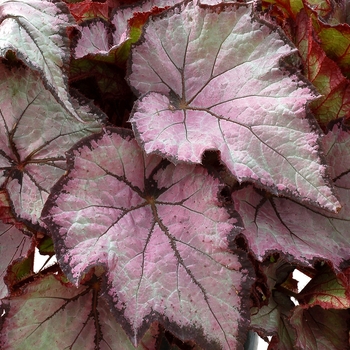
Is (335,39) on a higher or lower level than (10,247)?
higher

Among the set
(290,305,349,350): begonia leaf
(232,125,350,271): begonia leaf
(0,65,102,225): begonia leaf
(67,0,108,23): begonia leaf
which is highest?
(67,0,108,23): begonia leaf

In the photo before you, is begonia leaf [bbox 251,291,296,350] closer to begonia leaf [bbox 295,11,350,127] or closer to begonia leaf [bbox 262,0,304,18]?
begonia leaf [bbox 295,11,350,127]

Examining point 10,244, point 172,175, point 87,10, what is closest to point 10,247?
point 10,244

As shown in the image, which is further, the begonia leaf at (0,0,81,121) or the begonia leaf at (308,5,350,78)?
the begonia leaf at (308,5,350,78)

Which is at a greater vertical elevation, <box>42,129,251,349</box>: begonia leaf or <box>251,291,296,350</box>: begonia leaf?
<box>42,129,251,349</box>: begonia leaf

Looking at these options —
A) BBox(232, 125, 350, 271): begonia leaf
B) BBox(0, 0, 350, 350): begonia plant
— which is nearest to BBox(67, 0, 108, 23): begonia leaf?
BBox(0, 0, 350, 350): begonia plant

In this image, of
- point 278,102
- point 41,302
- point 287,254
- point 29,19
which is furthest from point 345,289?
point 29,19

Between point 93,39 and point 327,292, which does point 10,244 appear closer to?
point 93,39
